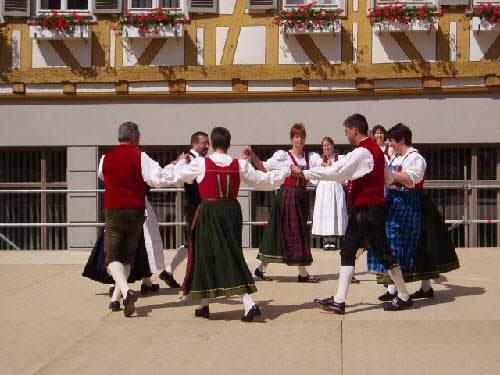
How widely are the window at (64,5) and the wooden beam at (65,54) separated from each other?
53cm

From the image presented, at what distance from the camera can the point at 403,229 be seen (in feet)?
29.3

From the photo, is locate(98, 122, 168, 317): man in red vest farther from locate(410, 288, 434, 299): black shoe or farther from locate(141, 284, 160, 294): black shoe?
locate(410, 288, 434, 299): black shoe

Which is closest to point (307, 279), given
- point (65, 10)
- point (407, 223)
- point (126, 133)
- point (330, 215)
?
point (407, 223)

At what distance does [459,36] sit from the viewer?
14.8 metres

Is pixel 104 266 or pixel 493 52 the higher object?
pixel 493 52

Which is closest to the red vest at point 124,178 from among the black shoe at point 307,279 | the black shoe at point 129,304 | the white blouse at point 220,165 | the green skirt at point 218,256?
the white blouse at point 220,165

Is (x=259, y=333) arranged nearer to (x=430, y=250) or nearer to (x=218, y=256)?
(x=218, y=256)

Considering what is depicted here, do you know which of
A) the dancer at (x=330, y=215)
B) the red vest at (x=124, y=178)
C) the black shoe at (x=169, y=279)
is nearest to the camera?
the red vest at (x=124, y=178)

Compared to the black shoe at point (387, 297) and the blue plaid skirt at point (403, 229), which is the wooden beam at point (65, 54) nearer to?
the blue plaid skirt at point (403, 229)

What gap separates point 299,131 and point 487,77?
18.0 ft

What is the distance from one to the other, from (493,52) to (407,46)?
130 centimetres

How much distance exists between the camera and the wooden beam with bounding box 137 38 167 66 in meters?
15.2

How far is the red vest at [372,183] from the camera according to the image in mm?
8375

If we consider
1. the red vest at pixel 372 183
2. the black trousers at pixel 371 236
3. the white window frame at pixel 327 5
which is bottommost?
the black trousers at pixel 371 236
